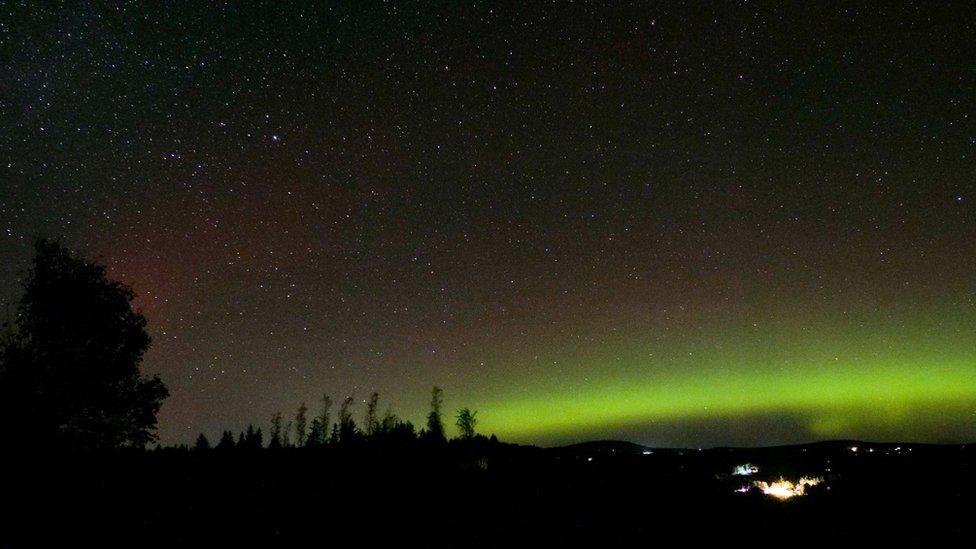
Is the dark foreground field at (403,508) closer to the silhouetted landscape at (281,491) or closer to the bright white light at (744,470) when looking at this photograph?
the silhouetted landscape at (281,491)

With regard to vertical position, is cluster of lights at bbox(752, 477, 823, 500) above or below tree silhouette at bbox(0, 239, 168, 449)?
below

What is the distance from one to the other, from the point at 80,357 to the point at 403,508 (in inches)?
551

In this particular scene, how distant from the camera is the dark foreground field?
10.7m

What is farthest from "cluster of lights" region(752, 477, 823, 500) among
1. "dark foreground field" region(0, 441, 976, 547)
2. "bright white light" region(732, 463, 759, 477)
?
"dark foreground field" region(0, 441, 976, 547)

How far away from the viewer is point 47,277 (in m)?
19.8

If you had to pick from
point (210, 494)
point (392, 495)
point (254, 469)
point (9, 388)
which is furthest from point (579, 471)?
point (9, 388)

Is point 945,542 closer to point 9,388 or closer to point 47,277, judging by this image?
point 9,388

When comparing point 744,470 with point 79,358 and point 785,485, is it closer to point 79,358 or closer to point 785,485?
point 785,485

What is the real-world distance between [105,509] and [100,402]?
10644mm

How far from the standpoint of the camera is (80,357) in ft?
63.3

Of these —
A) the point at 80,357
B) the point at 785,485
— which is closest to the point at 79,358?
the point at 80,357

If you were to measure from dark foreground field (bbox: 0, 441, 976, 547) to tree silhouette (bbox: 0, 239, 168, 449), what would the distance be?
127 inches

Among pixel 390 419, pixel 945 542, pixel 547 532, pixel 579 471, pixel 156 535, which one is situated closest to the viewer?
pixel 156 535

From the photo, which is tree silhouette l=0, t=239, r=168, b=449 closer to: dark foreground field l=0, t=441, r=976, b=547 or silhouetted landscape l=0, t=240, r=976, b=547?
silhouetted landscape l=0, t=240, r=976, b=547
